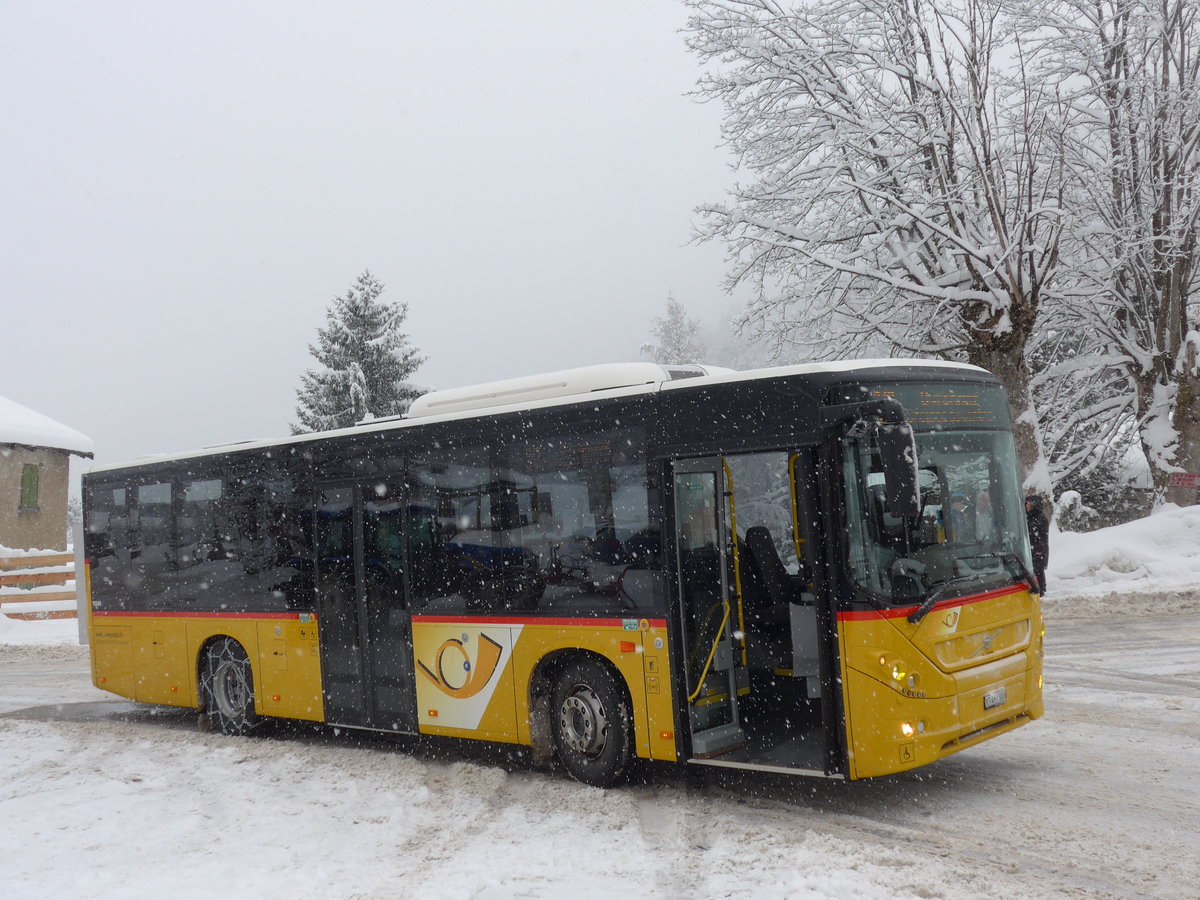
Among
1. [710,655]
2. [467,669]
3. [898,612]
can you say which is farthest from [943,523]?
[467,669]

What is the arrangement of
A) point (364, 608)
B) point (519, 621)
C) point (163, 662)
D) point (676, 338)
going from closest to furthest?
point (519, 621) → point (364, 608) → point (163, 662) → point (676, 338)

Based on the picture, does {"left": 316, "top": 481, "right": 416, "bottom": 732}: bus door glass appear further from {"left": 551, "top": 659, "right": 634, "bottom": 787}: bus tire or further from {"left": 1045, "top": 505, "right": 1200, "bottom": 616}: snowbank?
{"left": 1045, "top": 505, "right": 1200, "bottom": 616}: snowbank

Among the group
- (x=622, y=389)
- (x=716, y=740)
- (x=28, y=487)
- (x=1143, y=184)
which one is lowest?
(x=716, y=740)

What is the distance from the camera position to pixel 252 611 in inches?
434

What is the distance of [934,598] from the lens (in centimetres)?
668

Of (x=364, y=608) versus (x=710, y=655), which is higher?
(x=364, y=608)

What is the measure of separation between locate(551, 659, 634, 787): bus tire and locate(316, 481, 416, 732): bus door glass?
1754 millimetres

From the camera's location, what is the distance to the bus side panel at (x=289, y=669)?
34.1 ft

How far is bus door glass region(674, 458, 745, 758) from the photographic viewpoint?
7.59 meters

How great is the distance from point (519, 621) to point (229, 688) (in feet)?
14.9

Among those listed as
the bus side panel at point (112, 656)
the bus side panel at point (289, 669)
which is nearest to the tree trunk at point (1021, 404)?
the bus side panel at point (289, 669)

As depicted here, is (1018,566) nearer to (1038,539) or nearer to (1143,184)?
(1038,539)

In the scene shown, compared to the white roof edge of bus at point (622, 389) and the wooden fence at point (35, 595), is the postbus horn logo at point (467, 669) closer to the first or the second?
the white roof edge of bus at point (622, 389)

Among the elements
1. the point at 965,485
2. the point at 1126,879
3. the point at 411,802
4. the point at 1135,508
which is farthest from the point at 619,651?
the point at 1135,508
